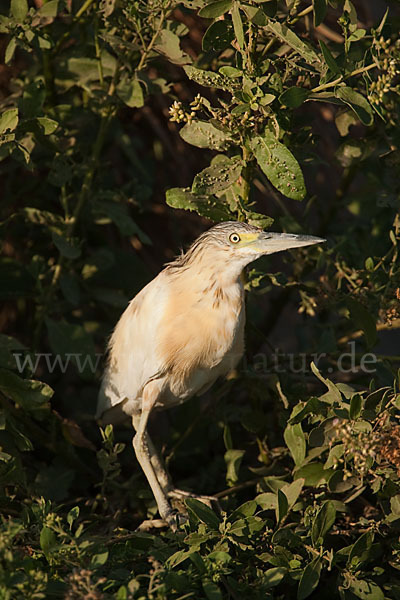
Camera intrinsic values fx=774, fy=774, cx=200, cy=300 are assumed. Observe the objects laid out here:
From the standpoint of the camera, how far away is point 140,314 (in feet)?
6.98

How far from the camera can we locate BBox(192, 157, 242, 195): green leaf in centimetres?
173

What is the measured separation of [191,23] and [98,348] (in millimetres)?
1224

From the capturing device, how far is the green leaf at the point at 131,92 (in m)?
2.03

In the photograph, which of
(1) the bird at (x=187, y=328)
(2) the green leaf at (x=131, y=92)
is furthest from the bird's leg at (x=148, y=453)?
(2) the green leaf at (x=131, y=92)

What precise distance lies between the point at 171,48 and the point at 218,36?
0.80ft

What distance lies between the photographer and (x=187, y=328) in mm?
2004

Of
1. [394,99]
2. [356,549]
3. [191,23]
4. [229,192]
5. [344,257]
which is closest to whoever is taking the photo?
[356,549]

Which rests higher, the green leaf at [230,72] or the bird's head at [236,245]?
the green leaf at [230,72]

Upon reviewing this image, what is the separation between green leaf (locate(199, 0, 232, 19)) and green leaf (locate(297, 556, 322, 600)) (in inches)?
45.3

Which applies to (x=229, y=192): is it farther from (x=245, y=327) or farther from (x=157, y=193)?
(x=157, y=193)

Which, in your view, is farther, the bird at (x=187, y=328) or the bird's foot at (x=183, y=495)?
the bird's foot at (x=183, y=495)

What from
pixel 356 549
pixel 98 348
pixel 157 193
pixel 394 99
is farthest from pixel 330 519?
pixel 157 193

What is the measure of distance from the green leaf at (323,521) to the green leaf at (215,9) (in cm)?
105

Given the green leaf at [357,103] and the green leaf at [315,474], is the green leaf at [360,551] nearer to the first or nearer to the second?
the green leaf at [315,474]
